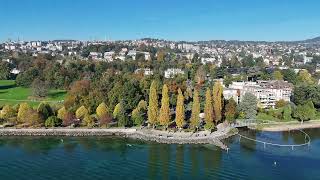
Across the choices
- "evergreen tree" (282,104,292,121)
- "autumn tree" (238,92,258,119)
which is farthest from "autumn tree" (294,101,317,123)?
"autumn tree" (238,92,258,119)

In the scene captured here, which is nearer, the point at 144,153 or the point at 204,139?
the point at 144,153

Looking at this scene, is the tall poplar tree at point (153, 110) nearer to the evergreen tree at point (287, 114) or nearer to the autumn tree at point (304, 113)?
the evergreen tree at point (287, 114)

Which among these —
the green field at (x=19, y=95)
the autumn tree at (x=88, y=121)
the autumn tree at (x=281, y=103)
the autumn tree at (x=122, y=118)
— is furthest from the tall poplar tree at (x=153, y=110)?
the green field at (x=19, y=95)

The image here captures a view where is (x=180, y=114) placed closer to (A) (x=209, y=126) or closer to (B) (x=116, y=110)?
(A) (x=209, y=126)

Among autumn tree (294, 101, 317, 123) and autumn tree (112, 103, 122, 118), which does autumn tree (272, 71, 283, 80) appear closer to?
autumn tree (294, 101, 317, 123)

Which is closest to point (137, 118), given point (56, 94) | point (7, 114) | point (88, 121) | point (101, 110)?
point (101, 110)

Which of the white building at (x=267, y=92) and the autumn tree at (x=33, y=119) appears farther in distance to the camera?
the white building at (x=267, y=92)

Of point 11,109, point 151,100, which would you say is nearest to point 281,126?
point 151,100

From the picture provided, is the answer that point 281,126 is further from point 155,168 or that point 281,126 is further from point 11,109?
point 11,109
